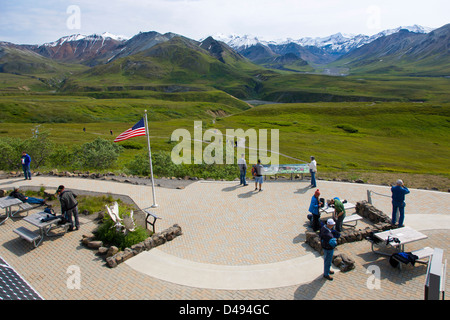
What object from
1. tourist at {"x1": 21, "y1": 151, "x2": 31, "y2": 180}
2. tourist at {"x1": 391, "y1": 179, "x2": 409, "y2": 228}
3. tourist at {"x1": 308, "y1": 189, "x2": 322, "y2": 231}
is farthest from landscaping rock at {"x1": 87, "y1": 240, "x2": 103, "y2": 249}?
tourist at {"x1": 391, "y1": 179, "x2": 409, "y2": 228}

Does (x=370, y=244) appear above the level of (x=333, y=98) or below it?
below

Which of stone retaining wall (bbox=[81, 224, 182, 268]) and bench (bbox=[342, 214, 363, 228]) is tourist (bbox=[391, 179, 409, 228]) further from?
stone retaining wall (bbox=[81, 224, 182, 268])

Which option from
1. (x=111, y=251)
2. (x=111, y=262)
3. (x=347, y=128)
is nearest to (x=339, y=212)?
(x=111, y=262)

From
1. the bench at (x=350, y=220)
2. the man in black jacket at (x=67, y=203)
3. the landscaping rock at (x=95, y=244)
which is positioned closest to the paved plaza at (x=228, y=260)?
the landscaping rock at (x=95, y=244)

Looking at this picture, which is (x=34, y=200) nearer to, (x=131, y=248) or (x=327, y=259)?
(x=131, y=248)

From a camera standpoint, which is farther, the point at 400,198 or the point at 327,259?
the point at 400,198

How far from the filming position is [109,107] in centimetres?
11481

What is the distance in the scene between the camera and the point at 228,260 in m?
11.0

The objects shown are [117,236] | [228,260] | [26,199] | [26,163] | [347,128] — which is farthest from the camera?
[347,128]

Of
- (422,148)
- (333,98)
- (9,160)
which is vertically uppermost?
(333,98)

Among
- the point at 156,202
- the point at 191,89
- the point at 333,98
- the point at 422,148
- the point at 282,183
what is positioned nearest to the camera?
the point at 156,202

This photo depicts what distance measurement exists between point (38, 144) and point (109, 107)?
93444 millimetres

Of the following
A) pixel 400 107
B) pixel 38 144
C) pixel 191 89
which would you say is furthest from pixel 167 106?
pixel 38 144
